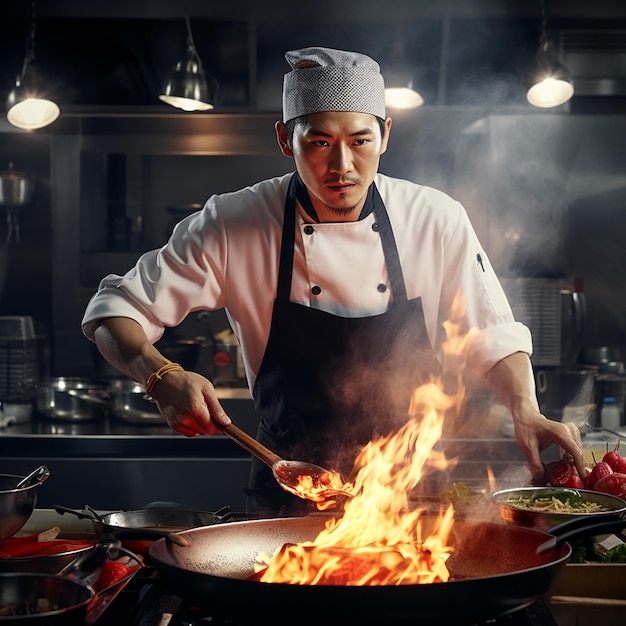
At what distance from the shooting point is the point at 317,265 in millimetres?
2482

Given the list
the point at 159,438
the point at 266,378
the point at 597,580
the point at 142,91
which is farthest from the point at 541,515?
the point at 142,91

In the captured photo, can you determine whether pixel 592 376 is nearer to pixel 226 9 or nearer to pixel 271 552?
pixel 226 9

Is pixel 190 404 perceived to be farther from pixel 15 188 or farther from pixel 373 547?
pixel 15 188

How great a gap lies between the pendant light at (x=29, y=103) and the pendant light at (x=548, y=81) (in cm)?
224

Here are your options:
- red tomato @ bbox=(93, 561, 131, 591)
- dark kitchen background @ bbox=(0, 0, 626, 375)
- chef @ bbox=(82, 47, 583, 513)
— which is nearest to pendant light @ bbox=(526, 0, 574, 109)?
dark kitchen background @ bbox=(0, 0, 626, 375)

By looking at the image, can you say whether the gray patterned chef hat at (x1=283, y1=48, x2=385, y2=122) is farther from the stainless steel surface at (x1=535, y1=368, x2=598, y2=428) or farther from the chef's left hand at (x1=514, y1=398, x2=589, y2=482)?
the stainless steel surface at (x1=535, y1=368, x2=598, y2=428)

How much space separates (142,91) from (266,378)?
10.0ft

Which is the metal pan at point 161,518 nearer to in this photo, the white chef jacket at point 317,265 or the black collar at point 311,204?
the white chef jacket at point 317,265

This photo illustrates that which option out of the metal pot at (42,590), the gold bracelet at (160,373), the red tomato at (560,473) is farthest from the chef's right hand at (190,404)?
the red tomato at (560,473)

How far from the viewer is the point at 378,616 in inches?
42.4

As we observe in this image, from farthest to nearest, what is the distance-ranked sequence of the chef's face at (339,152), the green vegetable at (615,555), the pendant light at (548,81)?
the pendant light at (548,81)
the chef's face at (339,152)
the green vegetable at (615,555)

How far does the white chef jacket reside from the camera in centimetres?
246

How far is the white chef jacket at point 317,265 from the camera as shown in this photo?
2.46 metres

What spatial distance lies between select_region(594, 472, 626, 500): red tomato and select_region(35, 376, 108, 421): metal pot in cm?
276
